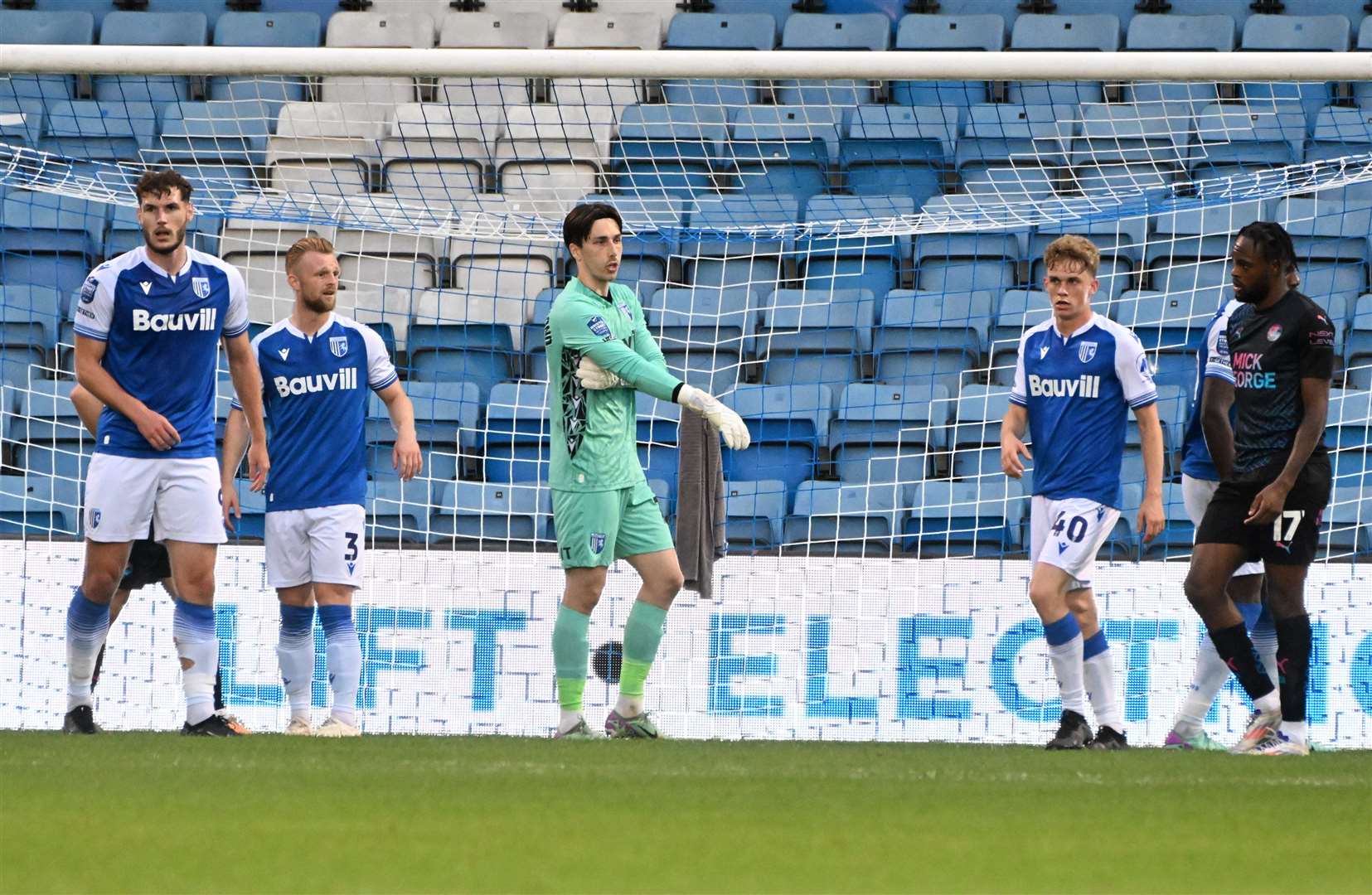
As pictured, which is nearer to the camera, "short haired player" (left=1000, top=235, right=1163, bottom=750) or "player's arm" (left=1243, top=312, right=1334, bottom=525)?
"player's arm" (left=1243, top=312, right=1334, bottom=525)

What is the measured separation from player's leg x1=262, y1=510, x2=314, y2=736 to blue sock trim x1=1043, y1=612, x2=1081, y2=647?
282 cm

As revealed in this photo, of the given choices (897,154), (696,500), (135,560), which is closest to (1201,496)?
(696,500)

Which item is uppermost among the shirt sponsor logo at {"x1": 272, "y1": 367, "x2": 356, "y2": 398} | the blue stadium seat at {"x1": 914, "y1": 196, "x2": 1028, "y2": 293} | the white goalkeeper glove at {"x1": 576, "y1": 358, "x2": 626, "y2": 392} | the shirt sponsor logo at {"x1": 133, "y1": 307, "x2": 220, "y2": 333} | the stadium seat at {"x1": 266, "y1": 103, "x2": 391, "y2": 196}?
the stadium seat at {"x1": 266, "y1": 103, "x2": 391, "y2": 196}

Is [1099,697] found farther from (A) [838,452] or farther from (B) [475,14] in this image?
(B) [475,14]

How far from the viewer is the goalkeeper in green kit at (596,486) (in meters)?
6.51

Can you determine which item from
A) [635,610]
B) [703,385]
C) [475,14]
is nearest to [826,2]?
[475,14]

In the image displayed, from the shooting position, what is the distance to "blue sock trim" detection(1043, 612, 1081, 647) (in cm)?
655

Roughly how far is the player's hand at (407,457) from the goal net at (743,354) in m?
1.25

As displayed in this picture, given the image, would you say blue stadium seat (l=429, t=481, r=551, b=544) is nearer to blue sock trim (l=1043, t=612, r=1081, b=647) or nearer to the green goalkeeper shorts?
the green goalkeeper shorts

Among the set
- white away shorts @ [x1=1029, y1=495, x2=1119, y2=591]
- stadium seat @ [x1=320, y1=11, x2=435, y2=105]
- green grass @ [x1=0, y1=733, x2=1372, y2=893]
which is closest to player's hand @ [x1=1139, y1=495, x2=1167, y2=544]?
white away shorts @ [x1=1029, y1=495, x2=1119, y2=591]

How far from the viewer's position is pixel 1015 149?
10.6m

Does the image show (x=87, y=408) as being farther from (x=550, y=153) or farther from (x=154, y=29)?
(x=154, y=29)

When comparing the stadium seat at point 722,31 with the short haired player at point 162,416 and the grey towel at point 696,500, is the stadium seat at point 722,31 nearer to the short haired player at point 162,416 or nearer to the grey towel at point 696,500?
the grey towel at point 696,500

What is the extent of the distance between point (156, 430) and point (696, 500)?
2237 millimetres
